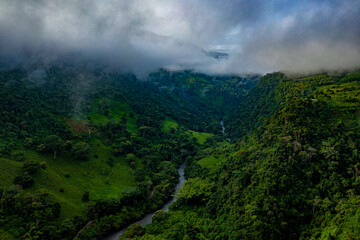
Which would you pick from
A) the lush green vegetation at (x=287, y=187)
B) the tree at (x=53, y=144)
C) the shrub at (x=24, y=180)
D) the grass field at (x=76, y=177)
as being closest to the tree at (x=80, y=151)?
the grass field at (x=76, y=177)

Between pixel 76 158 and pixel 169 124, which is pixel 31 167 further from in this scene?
pixel 169 124

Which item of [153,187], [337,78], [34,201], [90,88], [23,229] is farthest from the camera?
[90,88]

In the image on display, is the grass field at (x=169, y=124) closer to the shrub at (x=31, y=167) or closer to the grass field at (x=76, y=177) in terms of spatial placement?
the grass field at (x=76, y=177)

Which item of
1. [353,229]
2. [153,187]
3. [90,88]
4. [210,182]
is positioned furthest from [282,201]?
[90,88]

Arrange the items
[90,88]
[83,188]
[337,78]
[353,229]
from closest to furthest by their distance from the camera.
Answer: [353,229] → [83,188] → [337,78] → [90,88]

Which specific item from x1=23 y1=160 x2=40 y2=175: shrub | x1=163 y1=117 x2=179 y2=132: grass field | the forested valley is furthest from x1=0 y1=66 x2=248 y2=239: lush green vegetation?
x1=163 y1=117 x2=179 y2=132: grass field

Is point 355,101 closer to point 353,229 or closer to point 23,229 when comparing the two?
point 353,229
